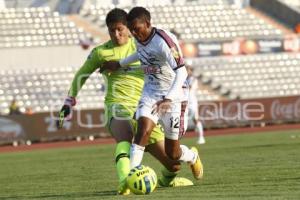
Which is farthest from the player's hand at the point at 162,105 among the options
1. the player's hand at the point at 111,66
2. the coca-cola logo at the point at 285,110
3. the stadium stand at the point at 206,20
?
the stadium stand at the point at 206,20

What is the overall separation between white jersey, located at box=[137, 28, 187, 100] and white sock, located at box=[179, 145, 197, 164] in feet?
3.30

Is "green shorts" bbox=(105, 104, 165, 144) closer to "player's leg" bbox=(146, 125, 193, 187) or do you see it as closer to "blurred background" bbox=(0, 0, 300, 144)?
"player's leg" bbox=(146, 125, 193, 187)

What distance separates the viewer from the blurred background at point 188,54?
36.3 m

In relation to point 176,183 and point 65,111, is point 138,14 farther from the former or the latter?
point 176,183

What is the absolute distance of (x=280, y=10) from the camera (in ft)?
153

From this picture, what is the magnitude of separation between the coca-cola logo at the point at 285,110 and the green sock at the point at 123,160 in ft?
86.7

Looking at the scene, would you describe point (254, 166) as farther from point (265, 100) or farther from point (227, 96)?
point (227, 96)

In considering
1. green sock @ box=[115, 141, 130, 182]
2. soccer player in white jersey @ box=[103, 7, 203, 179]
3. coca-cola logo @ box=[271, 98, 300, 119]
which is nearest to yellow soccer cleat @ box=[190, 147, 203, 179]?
soccer player in white jersey @ box=[103, 7, 203, 179]

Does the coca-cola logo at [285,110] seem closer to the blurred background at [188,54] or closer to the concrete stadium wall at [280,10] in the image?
the blurred background at [188,54]

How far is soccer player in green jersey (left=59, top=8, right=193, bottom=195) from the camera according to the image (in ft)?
35.1

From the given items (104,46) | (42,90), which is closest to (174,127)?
(104,46)

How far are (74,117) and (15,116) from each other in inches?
90.7

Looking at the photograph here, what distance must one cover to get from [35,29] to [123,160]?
30225 mm

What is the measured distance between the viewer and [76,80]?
37.1 feet
